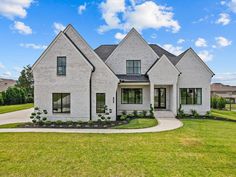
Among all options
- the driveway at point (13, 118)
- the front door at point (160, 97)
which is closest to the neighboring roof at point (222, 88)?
the front door at point (160, 97)

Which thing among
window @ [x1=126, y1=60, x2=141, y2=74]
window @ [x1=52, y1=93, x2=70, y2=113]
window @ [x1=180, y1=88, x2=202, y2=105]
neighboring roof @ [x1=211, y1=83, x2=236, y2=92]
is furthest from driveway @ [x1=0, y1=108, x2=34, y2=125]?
neighboring roof @ [x1=211, y1=83, x2=236, y2=92]

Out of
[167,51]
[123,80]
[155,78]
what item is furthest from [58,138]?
[167,51]

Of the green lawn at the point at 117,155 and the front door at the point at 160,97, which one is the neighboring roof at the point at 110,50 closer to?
the front door at the point at 160,97

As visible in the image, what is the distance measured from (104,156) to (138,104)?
1423 cm

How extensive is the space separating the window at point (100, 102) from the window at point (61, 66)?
3459mm

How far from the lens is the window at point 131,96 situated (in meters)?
22.6

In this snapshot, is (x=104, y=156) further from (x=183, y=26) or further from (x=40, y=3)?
(x=183, y=26)

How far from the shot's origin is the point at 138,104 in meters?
22.6

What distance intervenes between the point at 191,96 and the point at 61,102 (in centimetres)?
1310

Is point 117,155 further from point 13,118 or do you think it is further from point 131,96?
point 13,118

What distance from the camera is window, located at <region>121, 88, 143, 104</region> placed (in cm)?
2262

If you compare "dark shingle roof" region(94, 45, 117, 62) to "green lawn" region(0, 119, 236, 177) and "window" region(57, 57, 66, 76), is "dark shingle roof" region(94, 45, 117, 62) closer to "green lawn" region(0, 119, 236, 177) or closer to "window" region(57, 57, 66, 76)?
"window" region(57, 57, 66, 76)

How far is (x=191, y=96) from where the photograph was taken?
22.7 m

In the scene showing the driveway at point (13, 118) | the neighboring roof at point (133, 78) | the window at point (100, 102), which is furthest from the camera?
the neighboring roof at point (133, 78)
